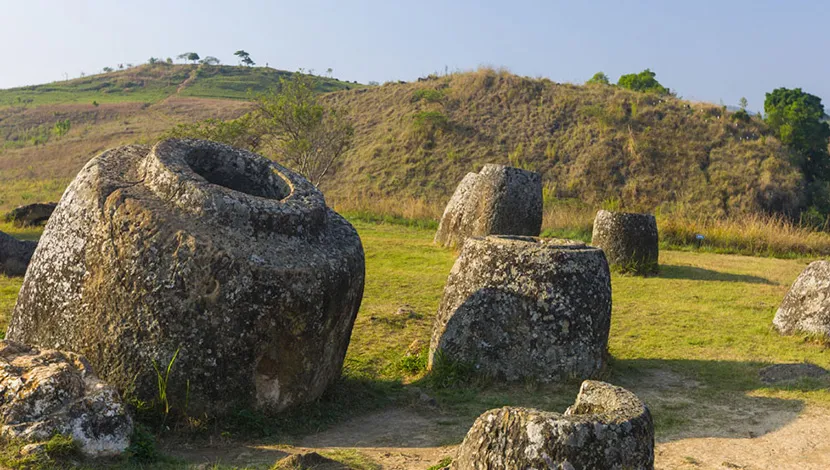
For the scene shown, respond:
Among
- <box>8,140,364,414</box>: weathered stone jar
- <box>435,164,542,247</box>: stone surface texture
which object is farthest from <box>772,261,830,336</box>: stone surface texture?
<box>435,164,542,247</box>: stone surface texture

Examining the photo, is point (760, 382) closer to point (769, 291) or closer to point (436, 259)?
point (769, 291)

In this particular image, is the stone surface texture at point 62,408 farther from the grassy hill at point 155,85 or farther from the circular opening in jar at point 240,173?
the grassy hill at point 155,85

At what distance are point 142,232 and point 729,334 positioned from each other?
7928 mm

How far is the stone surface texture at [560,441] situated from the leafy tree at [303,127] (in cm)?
2745

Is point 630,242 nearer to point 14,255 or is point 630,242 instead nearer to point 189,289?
point 14,255

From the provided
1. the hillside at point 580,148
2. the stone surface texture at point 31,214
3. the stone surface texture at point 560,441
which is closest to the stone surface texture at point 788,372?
the stone surface texture at point 560,441

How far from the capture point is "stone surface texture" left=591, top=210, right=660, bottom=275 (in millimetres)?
15555

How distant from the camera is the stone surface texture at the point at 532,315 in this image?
25.2 ft

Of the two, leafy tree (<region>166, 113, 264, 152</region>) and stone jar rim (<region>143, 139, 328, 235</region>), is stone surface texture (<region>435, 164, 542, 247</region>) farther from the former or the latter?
leafy tree (<region>166, 113, 264, 152</region>)

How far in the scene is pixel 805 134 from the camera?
4353 centimetres

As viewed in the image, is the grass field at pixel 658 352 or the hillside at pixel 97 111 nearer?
the grass field at pixel 658 352

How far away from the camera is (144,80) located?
282 ft

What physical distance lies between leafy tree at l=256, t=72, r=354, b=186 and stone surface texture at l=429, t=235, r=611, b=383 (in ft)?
78.6

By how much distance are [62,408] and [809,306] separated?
8.88 meters
